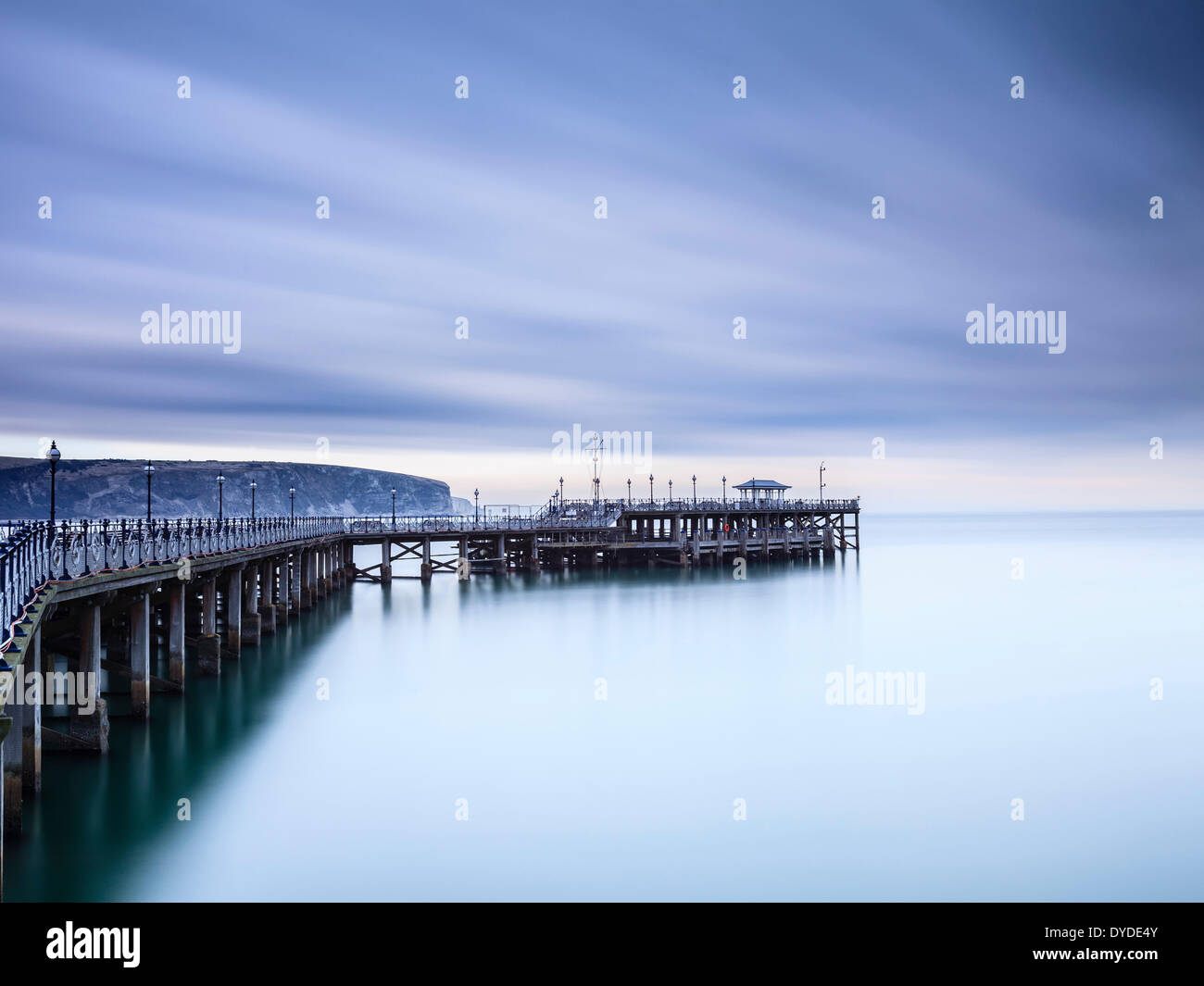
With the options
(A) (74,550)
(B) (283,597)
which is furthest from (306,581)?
(A) (74,550)

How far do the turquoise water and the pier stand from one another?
1.02 metres

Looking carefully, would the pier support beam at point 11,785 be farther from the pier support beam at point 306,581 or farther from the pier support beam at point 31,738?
the pier support beam at point 306,581

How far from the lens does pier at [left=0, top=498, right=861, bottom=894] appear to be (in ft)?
42.4

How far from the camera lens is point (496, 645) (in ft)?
119

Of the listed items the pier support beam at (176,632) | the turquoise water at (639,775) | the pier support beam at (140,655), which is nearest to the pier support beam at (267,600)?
the turquoise water at (639,775)

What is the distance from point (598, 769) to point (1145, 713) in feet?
51.5

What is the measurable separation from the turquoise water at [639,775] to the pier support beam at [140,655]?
0.54 meters

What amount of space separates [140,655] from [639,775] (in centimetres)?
1004

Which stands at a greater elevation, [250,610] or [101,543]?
[101,543]

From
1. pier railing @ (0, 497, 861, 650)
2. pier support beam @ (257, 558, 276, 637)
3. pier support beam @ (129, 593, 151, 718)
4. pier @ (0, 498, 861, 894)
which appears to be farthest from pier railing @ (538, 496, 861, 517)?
pier support beam @ (129, 593, 151, 718)

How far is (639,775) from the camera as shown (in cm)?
1959

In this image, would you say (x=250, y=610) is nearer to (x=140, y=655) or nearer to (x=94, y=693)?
(x=140, y=655)
